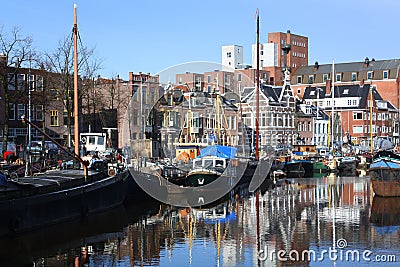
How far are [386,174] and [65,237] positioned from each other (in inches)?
985

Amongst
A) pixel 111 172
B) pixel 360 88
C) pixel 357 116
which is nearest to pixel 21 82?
pixel 111 172

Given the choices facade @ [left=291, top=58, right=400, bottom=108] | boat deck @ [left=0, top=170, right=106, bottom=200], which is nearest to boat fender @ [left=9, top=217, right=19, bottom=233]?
boat deck @ [left=0, top=170, right=106, bottom=200]

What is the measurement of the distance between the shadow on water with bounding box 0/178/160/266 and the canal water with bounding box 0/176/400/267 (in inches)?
1.5

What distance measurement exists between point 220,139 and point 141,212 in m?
28.4

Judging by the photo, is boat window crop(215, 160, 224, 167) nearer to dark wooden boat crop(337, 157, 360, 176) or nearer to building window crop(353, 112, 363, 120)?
dark wooden boat crop(337, 157, 360, 176)

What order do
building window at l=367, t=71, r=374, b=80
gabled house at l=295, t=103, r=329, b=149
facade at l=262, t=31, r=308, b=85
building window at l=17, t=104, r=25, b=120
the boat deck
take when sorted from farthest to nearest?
facade at l=262, t=31, r=308, b=85 < building window at l=367, t=71, r=374, b=80 < gabled house at l=295, t=103, r=329, b=149 < building window at l=17, t=104, r=25, b=120 < the boat deck

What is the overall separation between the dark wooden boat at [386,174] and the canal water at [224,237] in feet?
6.28

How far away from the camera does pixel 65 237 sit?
28.4 metres

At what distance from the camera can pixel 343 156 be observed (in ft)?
294

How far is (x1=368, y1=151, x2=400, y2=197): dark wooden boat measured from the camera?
44.2 m

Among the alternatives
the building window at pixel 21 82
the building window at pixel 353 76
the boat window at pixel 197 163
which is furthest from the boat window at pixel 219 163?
the building window at pixel 353 76

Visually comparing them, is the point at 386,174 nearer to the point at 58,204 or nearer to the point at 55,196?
the point at 58,204

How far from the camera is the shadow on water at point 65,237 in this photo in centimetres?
2462

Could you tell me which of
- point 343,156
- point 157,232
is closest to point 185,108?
point 343,156
